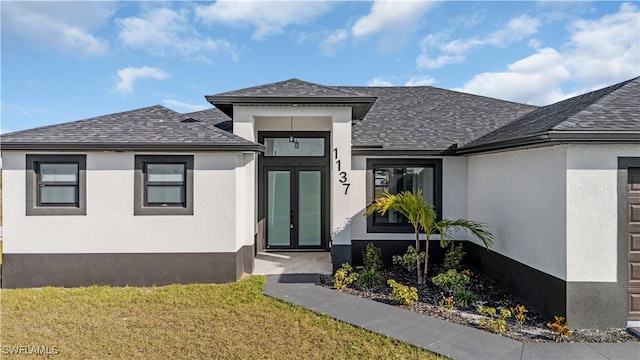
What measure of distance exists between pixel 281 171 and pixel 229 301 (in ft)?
17.7

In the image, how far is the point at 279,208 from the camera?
11.3 meters

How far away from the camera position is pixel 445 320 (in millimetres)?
5781

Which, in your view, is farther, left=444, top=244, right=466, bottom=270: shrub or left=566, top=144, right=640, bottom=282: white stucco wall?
left=444, top=244, right=466, bottom=270: shrub

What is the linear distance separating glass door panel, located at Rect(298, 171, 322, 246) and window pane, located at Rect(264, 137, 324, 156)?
69 centimetres

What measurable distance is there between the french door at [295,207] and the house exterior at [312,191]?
5cm

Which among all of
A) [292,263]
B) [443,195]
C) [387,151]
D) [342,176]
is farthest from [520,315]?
[292,263]

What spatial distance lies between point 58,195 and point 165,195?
→ 2.48m

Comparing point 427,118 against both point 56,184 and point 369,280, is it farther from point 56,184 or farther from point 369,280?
point 56,184

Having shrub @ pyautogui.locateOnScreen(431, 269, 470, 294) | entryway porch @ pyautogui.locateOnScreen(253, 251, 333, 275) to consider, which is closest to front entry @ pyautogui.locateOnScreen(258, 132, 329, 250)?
entryway porch @ pyautogui.locateOnScreen(253, 251, 333, 275)

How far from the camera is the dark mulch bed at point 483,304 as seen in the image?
5.17 metres

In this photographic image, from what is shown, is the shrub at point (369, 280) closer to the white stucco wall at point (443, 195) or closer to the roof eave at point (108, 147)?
the white stucco wall at point (443, 195)

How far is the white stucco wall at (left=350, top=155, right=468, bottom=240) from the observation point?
980 centimetres

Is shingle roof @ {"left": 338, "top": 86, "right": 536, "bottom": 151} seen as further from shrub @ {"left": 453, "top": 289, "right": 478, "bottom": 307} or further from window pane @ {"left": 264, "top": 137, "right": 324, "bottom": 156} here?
shrub @ {"left": 453, "top": 289, "right": 478, "bottom": 307}

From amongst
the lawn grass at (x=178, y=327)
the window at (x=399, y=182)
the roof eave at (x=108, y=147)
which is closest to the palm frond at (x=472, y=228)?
the window at (x=399, y=182)
